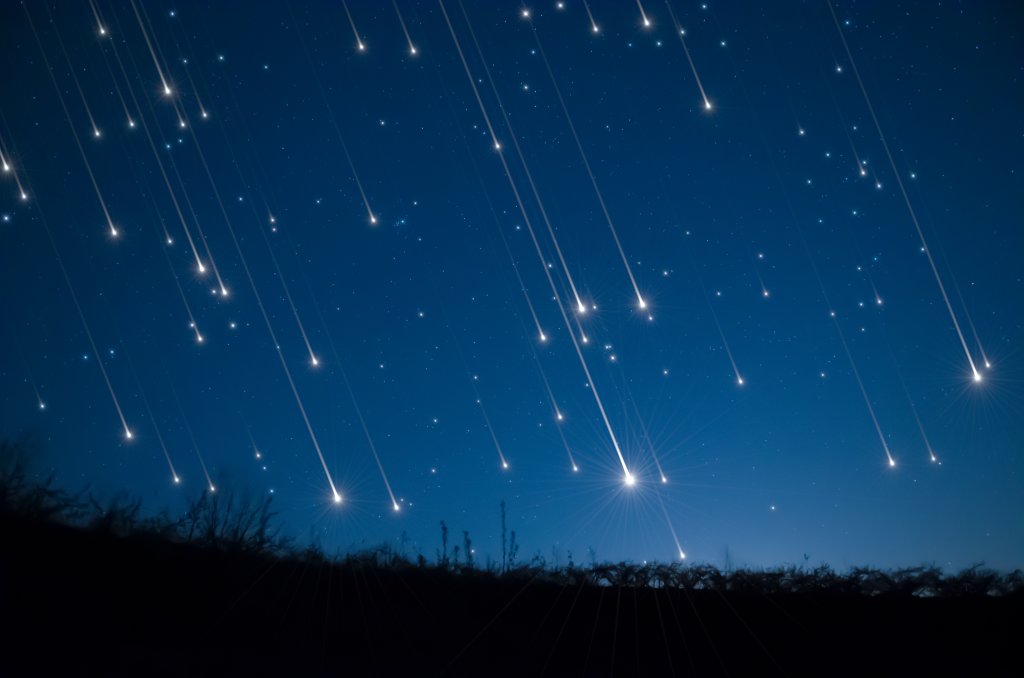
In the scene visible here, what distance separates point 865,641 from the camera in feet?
14.6

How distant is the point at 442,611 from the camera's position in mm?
4535

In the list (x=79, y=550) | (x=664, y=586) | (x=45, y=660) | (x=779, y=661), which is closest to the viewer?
(x=45, y=660)

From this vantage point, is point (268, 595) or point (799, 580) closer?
point (268, 595)

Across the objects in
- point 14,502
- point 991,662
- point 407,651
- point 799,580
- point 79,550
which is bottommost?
point 991,662

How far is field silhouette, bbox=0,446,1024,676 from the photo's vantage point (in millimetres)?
4008

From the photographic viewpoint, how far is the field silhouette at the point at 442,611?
401 centimetres

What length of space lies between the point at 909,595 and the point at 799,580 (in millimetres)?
811

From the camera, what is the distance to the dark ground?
3975mm

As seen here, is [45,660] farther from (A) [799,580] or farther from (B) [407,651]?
(A) [799,580]

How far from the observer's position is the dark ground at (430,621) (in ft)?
13.0

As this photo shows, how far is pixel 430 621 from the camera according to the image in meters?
4.47

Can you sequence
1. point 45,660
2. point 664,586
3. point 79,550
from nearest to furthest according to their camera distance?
point 45,660
point 79,550
point 664,586

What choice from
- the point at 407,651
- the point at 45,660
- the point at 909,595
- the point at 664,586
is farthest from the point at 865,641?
the point at 45,660

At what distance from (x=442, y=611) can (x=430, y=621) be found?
0.11 m
